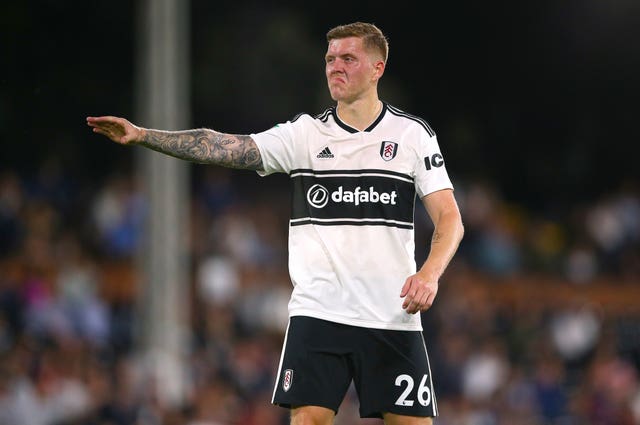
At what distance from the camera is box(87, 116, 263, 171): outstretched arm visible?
621 cm

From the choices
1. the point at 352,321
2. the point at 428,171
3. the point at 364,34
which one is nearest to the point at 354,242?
the point at 352,321

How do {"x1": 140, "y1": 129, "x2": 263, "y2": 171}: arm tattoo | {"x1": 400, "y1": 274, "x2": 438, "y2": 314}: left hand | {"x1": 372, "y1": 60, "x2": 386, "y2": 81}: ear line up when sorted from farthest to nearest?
{"x1": 372, "y1": 60, "x2": 386, "y2": 81}: ear
{"x1": 140, "y1": 129, "x2": 263, "y2": 171}: arm tattoo
{"x1": 400, "y1": 274, "x2": 438, "y2": 314}: left hand

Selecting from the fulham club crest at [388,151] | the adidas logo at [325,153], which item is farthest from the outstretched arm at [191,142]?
the fulham club crest at [388,151]

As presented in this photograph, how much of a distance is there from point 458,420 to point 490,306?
3.19m

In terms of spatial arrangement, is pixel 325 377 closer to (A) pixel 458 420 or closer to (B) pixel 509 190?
(A) pixel 458 420

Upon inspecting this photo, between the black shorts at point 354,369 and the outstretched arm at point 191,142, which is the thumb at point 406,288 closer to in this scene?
the black shorts at point 354,369

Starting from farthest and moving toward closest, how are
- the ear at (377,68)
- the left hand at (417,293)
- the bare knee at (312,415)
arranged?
1. the ear at (377,68)
2. the bare knee at (312,415)
3. the left hand at (417,293)

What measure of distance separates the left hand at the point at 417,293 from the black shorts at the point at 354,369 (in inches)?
19.8

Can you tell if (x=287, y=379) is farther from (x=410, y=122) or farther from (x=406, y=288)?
(x=410, y=122)

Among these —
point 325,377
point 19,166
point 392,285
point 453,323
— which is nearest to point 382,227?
point 392,285

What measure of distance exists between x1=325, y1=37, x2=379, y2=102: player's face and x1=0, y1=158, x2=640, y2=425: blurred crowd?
6.18 metres

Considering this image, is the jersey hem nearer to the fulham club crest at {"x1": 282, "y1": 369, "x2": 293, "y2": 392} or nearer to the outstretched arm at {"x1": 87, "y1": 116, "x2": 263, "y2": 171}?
the fulham club crest at {"x1": 282, "y1": 369, "x2": 293, "y2": 392}

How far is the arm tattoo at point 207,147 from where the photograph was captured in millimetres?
6371

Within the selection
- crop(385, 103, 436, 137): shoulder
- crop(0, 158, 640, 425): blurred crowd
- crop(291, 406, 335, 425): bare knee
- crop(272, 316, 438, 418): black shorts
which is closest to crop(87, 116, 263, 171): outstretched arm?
crop(385, 103, 436, 137): shoulder
